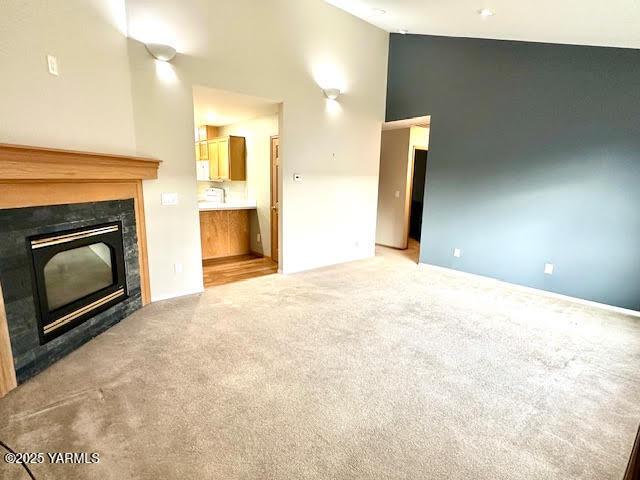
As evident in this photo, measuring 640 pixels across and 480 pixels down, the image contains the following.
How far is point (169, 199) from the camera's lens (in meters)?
3.37

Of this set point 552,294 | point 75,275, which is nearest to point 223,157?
point 75,275

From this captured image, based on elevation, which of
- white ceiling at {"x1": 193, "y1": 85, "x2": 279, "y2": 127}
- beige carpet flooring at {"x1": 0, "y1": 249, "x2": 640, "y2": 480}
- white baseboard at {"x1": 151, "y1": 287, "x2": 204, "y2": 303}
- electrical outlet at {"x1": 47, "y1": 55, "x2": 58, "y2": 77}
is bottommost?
Result: beige carpet flooring at {"x1": 0, "y1": 249, "x2": 640, "y2": 480}

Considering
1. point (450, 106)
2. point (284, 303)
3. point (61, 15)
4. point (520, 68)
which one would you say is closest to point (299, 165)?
point (284, 303)

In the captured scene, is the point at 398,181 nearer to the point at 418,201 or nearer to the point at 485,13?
the point at 418,201

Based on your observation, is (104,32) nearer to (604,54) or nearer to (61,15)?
(61,15)

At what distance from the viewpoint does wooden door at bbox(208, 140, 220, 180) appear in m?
5.65

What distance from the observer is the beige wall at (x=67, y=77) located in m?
1.98

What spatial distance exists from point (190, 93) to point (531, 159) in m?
4.03

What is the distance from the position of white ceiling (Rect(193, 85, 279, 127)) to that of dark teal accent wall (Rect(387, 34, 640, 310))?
90.9 inches

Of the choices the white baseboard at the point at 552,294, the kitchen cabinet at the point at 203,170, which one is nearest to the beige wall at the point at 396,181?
the white baseboard at the point at 552,294

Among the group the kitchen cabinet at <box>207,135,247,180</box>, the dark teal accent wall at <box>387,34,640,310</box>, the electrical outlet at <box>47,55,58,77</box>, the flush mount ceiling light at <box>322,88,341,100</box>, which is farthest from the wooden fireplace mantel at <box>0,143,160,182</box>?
the dark teal accent wall at <box>387,34,640,310</box>

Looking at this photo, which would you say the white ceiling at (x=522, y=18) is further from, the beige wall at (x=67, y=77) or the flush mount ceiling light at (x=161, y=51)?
the beige wall at (x=67, y=77)

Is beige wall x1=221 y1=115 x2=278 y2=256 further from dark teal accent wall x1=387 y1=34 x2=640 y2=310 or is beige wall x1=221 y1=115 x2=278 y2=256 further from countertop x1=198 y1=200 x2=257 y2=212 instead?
dark teal accent wall x1=387 y1=34 x2=640 y2=310

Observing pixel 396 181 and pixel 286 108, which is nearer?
pixel 286 108
